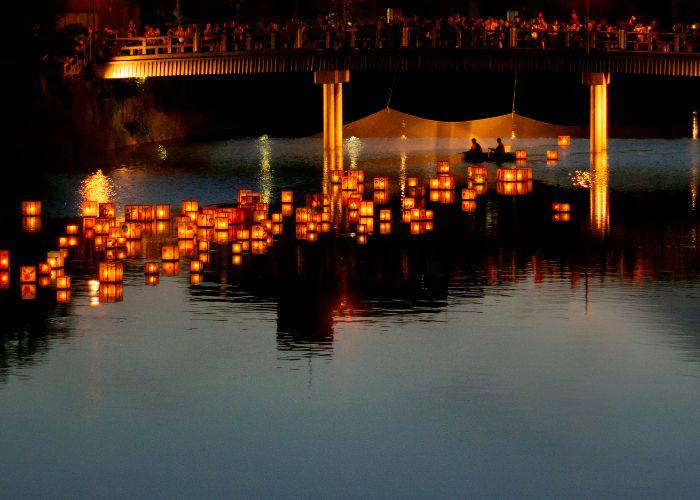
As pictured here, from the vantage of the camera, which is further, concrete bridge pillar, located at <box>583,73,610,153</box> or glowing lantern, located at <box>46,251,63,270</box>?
concrete bridge pillar, located at <box>583,73,610,153</box>

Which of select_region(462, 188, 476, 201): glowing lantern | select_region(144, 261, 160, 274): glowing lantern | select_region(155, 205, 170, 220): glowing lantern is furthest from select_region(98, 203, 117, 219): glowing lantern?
select_region(462, 188, 476, 201): glowing lantern

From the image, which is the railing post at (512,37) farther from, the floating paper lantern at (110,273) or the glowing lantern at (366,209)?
the floating paper lantern at (110,273)

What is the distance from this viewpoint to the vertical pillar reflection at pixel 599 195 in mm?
41000

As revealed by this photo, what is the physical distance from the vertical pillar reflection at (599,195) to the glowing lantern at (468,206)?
3.56 m

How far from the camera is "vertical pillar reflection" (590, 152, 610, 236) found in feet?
135

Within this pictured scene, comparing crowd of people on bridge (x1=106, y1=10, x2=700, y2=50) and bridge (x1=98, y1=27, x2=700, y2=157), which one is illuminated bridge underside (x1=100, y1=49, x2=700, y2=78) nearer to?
bridge (x1=98, y1=27, x2=700, y2=157)

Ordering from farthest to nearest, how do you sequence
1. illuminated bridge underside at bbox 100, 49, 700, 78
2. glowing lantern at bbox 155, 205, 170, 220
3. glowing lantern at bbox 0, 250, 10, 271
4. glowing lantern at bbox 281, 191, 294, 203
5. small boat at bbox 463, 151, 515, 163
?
small boat at bbox 463, 151, 515, 163
illuminated bridge underside at bbox 100, 49, 700, 78
glowing lantern at bbox 281, 191, 294, 203
glowing lantern at bbox 155, 205, 170, 220
glowing lantern at bbox 0, 250, 10, 271

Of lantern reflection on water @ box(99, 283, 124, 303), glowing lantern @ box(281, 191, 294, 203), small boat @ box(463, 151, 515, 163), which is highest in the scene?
small boat @ box(463, 151, 515, 163)

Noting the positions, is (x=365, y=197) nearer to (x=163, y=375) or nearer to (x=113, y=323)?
(x=113, y=323)

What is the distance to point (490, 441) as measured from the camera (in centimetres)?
1892

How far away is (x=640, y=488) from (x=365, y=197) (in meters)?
32.5

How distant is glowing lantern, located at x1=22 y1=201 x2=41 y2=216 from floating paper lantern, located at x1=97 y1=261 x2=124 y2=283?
12.4 meters

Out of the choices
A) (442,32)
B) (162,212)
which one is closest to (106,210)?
(162,212)

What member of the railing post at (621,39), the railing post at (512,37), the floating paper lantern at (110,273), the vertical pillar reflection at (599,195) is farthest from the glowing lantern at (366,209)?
the railing post at (621,39)
